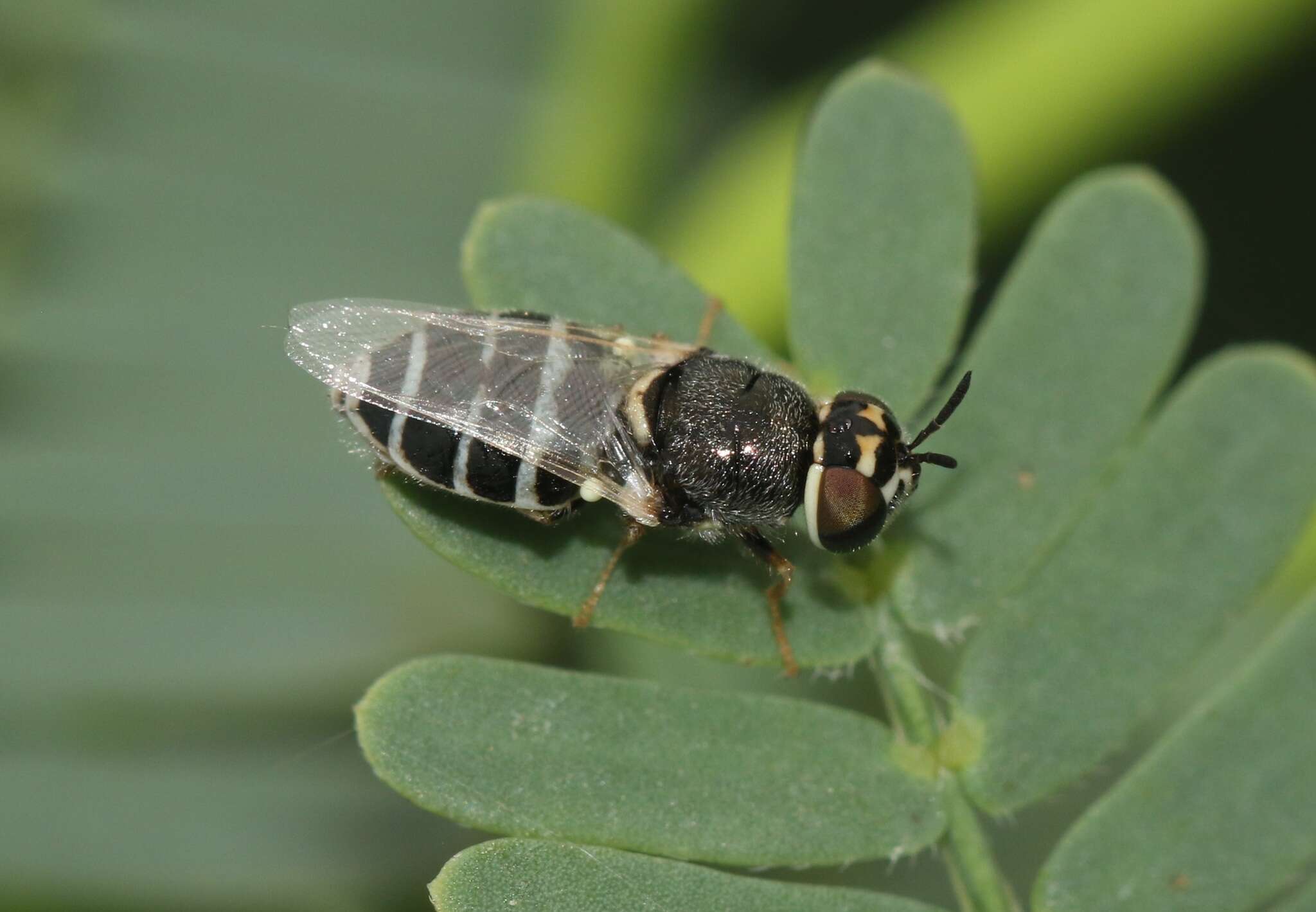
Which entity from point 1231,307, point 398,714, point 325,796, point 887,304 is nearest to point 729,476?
point 887,304

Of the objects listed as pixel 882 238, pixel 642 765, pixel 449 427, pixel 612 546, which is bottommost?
pixel 642 765

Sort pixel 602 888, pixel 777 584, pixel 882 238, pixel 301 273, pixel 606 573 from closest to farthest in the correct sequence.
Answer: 1. pixel 602 888
2. pixel 606 573
3. pixel 777 584
4. pixel 882 238
5. pixel 301 273

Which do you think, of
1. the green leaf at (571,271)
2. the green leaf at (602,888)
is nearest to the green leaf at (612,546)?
the green leaf at (571,271)

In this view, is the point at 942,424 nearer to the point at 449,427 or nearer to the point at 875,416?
the point at 875,416

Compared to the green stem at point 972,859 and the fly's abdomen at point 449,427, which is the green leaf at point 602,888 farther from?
the fly's abdomen at point 449,427

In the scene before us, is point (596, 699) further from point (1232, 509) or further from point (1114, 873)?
point (1232, 509)

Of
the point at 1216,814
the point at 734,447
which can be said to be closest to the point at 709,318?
the point at 734,447
